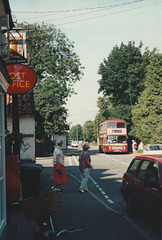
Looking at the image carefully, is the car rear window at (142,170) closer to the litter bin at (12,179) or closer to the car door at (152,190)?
the car door at (152,190)

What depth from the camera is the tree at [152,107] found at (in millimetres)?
39500

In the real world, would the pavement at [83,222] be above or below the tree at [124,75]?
below

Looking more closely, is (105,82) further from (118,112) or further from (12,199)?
(12,199)

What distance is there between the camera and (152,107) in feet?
132

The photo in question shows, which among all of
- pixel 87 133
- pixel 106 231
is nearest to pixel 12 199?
pixel 106 231

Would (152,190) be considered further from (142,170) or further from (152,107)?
(152,107)

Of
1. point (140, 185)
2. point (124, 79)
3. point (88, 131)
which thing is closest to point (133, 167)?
point (140, 185)

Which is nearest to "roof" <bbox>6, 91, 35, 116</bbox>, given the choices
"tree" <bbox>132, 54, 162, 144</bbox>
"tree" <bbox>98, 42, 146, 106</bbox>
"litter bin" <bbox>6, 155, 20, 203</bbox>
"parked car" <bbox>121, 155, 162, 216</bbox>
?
"parked car" <bbox>121, 155, 162, 216</bbox>

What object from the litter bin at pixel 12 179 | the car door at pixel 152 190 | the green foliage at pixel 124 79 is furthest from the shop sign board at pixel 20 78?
the green foliage at pixel 124 79

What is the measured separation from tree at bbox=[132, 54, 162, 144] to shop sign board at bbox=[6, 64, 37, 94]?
30432mm

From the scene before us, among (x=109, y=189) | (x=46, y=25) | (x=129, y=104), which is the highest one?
(x=46, y=25)

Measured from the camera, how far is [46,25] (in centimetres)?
3969

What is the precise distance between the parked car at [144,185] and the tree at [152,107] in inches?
1248

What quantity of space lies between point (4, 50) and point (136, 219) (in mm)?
5138
